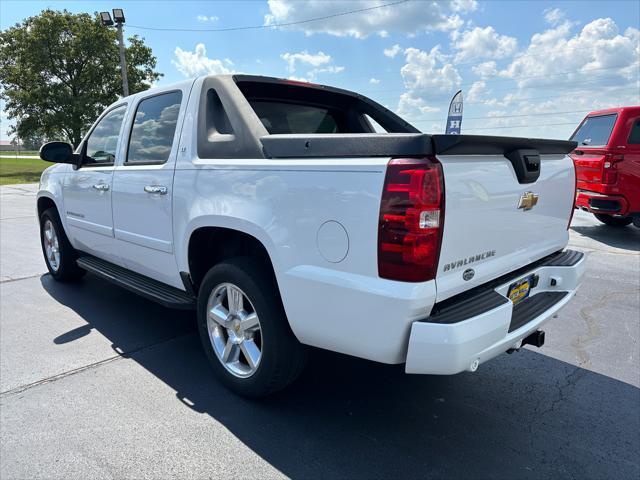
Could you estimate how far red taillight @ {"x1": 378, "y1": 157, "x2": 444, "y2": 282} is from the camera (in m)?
1.92

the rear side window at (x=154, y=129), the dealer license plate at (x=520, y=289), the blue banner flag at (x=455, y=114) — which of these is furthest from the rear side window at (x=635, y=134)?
the rear side window at (x=154, y=129)

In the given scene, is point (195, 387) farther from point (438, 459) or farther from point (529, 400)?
point (529, 400)

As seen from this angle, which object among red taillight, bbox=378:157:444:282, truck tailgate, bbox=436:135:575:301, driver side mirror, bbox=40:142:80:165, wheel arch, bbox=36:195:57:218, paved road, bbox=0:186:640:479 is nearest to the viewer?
red taillight, bbox=378:157:444:282

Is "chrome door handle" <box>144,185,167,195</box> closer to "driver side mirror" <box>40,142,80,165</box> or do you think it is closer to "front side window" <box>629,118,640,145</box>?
"driver side mirror" <box>40,142,80,165</box>

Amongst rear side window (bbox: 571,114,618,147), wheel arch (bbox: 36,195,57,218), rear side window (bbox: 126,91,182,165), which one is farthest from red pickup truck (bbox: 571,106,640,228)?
wheel arch (bbox: 36,195,57,218)

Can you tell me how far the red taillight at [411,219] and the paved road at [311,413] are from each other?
41.6 inches

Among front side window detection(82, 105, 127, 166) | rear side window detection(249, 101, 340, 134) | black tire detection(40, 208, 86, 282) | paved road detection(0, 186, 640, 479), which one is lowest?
paved road detection(0, 186, 640, 479)

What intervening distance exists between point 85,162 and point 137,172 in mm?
1321

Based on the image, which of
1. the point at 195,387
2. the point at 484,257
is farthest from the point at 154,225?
the point at 484,257

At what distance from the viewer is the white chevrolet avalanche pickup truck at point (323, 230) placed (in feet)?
6.49

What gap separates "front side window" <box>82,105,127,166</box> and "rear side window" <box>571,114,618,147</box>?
7.89 meters

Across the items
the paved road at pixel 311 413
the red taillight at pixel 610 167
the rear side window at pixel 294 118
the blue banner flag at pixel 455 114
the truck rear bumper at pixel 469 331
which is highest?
the blue banner flag at pixel 455 114

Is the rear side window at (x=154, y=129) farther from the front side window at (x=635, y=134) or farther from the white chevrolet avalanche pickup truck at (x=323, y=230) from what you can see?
the front side window at (x=635, y=134)

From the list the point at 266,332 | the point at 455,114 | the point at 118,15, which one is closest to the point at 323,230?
the point at 266,332
